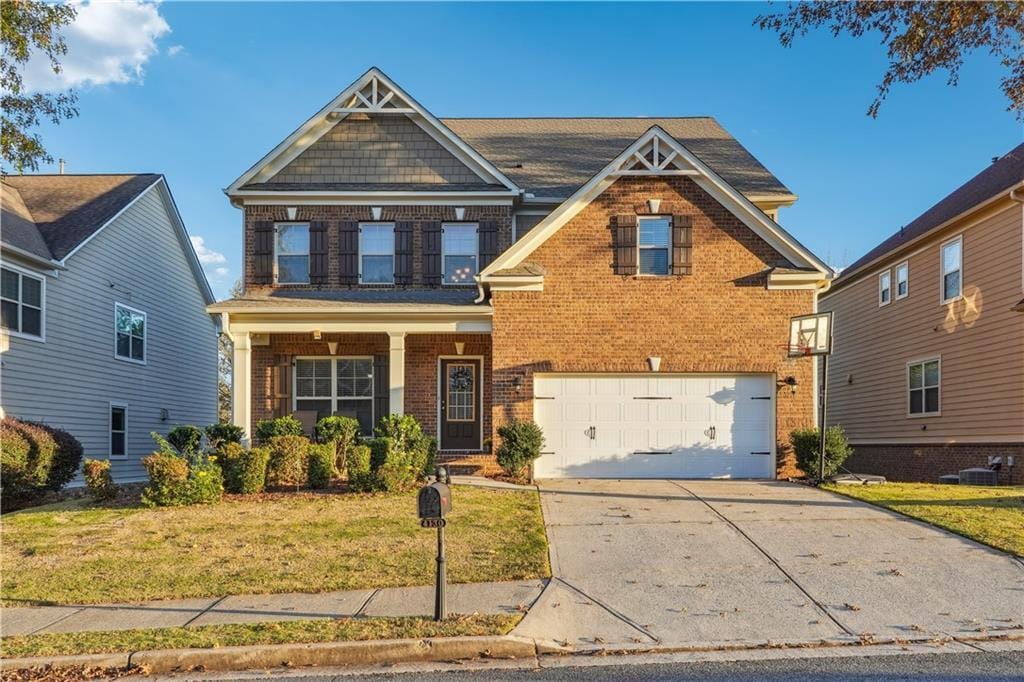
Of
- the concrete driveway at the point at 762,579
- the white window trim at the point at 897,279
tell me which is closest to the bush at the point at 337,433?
the concrete driveway at the point at 762,579

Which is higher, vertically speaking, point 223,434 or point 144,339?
point 144,339

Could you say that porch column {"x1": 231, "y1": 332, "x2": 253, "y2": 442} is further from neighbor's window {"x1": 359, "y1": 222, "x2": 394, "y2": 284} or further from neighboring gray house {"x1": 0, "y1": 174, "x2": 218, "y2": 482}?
neighboring gray house {"x1": 0, "y1": 174, "x2": 218, "y2": 482}

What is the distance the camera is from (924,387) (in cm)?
1844

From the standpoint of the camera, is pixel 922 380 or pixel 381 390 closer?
pixel 381 390

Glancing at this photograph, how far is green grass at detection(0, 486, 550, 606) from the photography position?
816 centimetres

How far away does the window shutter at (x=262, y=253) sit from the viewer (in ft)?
55.4

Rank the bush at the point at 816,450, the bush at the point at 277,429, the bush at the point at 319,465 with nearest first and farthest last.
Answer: the bush at the point at 319,465
the bush at the point at 277,429
the bush at the point at 816,450

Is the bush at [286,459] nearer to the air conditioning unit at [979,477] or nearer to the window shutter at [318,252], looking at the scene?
the window shutter at [318,252]

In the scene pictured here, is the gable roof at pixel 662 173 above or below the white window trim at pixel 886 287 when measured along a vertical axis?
above

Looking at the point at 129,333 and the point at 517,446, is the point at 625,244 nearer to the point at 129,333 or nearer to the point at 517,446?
the point at 517,446

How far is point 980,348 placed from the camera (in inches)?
645

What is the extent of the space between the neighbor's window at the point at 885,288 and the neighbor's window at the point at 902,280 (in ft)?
1.32

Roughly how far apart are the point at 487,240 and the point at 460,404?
3.58m

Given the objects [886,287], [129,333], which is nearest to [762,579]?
[886,287]
